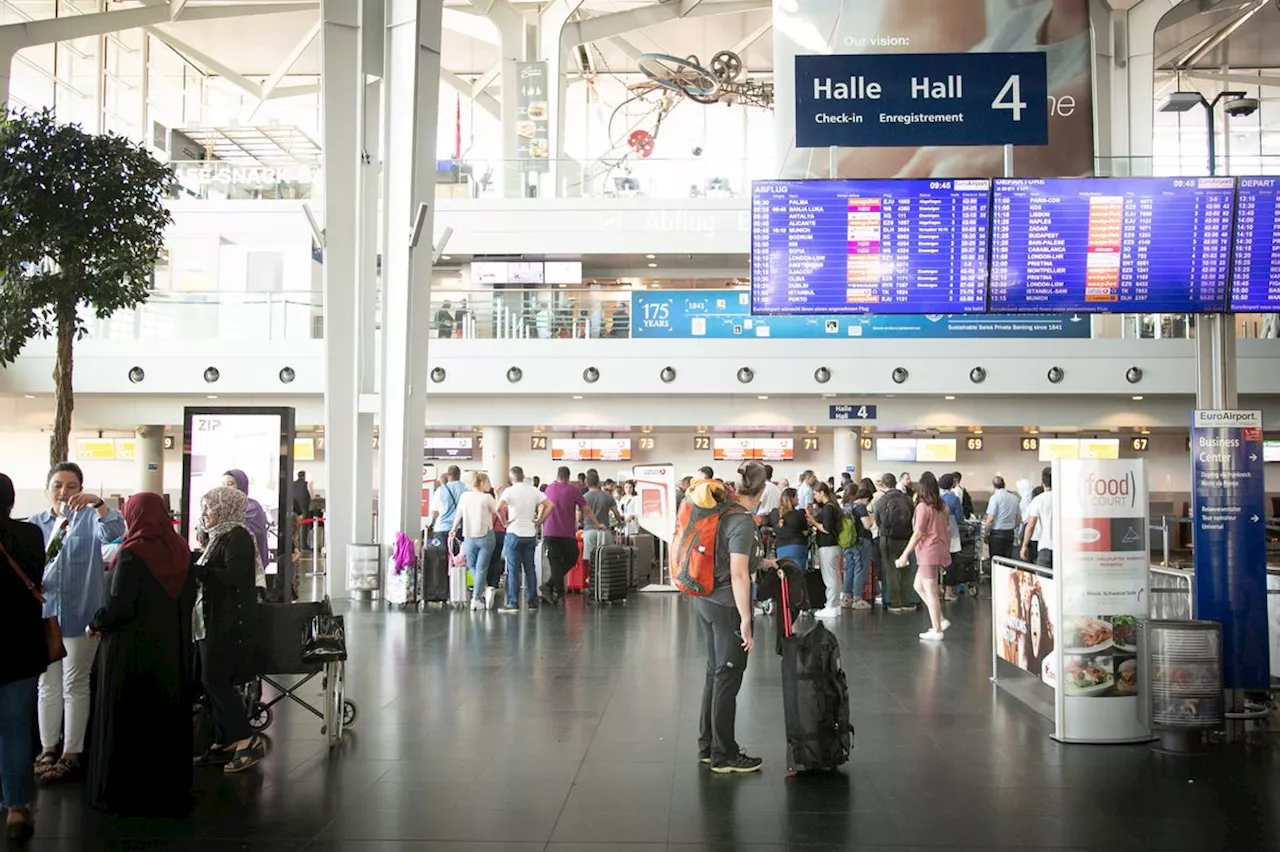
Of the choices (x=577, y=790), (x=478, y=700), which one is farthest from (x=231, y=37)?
(x=577, y=790)

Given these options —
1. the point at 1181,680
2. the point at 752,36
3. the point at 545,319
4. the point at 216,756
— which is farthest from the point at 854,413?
the point at 216,756

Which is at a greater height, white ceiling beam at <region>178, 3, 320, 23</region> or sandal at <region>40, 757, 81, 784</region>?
white ceiling beam at <region>178, 3, 320, 23</region>

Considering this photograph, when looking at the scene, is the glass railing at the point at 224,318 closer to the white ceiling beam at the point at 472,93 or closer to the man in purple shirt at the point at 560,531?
the white ceiling beam at the point at 472,93

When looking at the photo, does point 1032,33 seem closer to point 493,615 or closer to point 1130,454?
point 493,615

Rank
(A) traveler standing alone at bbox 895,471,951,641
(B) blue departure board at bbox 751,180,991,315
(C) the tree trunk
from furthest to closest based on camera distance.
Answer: (A) traveler standing alone at bbox 895,471,951,641 → (C) the tree trunk → (B) blue departure board at bbox 751,180,991,315

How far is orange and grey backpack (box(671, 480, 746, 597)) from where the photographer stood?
6.47 m

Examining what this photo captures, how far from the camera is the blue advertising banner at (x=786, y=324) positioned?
24328mm

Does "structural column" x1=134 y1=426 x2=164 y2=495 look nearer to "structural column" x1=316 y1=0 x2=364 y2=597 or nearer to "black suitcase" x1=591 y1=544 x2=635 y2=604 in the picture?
"structural column" x1=316 y1=0 x2=364 y2=597

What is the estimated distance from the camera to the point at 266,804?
5.79 meters

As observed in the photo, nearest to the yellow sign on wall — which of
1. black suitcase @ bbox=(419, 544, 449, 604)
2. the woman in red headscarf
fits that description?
black suitcase @ bbox=(419, 544, 449, 604)

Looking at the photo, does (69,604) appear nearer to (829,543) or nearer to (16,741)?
(16,741)

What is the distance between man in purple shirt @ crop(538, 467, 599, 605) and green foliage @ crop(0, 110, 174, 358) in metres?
5.90

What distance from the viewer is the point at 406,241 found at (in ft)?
51.4

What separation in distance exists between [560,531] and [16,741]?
10.5 meters
